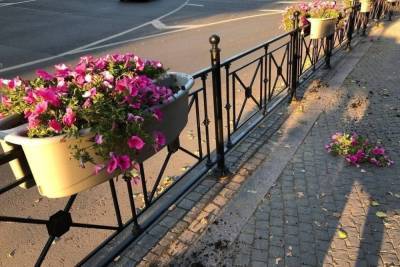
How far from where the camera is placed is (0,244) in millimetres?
3486

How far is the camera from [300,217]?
3.50m

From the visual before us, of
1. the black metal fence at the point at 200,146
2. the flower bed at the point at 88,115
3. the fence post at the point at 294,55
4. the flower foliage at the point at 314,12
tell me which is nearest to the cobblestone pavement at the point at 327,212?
the black metal fence at the point at 200,146

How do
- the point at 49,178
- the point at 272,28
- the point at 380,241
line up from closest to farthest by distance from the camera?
the point at 49,178, the point at 380,241, the point at 272,28

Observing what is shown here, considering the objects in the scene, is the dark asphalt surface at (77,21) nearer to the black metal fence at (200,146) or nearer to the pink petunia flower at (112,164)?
the black metal fence at (200,146)

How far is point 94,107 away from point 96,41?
11285 mm

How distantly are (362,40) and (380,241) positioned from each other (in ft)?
30.1

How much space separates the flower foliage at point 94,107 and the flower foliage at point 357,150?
2960 mm

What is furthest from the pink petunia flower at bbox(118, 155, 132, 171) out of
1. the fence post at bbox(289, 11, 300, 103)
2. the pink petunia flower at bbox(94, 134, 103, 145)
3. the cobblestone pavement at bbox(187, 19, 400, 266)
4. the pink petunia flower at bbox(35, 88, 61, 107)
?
the fence post at bbox(289, 11, 300, 103)

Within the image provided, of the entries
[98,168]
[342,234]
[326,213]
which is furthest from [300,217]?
[98,168]

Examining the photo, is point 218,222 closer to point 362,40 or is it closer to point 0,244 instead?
point 0,244

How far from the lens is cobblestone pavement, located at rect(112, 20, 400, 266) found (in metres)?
3.07

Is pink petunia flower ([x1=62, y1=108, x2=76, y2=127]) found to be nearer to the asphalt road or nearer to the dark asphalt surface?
the asphalt road

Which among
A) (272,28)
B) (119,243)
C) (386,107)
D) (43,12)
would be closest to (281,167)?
(119,243)

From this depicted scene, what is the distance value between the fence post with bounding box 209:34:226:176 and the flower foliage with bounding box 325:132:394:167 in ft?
4.87
